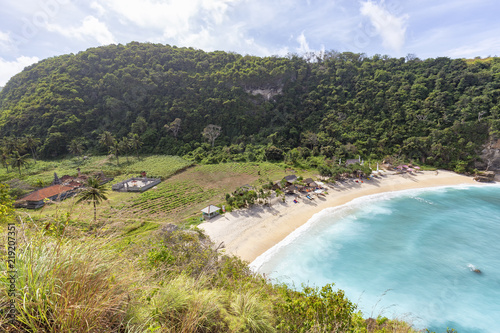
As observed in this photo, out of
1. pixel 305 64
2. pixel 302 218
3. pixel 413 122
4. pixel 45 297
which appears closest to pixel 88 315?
pixel 45 297

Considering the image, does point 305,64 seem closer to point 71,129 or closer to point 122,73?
point 122,73

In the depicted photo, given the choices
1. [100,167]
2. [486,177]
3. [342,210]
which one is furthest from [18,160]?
[486,177]

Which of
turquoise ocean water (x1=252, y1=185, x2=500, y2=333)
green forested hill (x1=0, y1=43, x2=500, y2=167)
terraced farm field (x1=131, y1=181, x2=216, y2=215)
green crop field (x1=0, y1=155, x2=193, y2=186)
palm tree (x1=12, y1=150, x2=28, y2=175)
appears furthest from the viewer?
green forested hill (x1=0, y1=43, x2=500, y2=167)

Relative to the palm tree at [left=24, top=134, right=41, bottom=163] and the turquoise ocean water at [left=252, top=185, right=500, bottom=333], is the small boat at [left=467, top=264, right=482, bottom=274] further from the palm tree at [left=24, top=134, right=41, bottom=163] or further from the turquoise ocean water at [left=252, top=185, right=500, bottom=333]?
the palm tree at [left=24, top=134, right=41, bottom=163]

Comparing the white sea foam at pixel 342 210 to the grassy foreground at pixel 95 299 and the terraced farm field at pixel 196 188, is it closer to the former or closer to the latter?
the terraced farm field at pixel 196 188

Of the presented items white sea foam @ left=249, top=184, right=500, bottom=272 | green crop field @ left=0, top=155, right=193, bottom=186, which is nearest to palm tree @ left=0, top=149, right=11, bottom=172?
green crop field @ left=0, top=155, right=193, bottom=186
